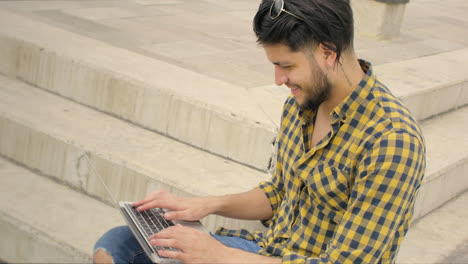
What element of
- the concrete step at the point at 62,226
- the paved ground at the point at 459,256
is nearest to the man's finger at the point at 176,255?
the concrete step at the point at 62,226

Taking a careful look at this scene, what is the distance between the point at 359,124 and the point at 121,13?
13.8ft

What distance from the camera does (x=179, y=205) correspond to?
259 centimetres

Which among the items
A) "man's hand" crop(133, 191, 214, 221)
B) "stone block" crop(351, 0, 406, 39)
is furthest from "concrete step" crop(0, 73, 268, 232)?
"stone block" crop(351, 0, 406, 39)

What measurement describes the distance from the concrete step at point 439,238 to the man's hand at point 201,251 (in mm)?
1431

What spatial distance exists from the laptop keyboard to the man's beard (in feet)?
2.22

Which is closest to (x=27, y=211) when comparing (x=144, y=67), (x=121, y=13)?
(x=144, y=67)

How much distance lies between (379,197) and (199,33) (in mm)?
3926

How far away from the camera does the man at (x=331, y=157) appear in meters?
2.08

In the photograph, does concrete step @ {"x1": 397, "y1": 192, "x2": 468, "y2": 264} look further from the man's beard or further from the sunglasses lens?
the sunglasses lens

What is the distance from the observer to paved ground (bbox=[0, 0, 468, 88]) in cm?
502

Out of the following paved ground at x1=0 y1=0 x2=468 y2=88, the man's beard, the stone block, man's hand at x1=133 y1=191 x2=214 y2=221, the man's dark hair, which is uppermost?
the man's dark hair

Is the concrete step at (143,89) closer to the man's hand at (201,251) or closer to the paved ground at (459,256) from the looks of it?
the paved ground at (459,256)

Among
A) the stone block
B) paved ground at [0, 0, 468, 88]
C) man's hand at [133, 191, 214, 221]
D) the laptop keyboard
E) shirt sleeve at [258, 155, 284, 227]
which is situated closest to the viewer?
the laptop keyboard

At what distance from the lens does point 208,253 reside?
226 cm
